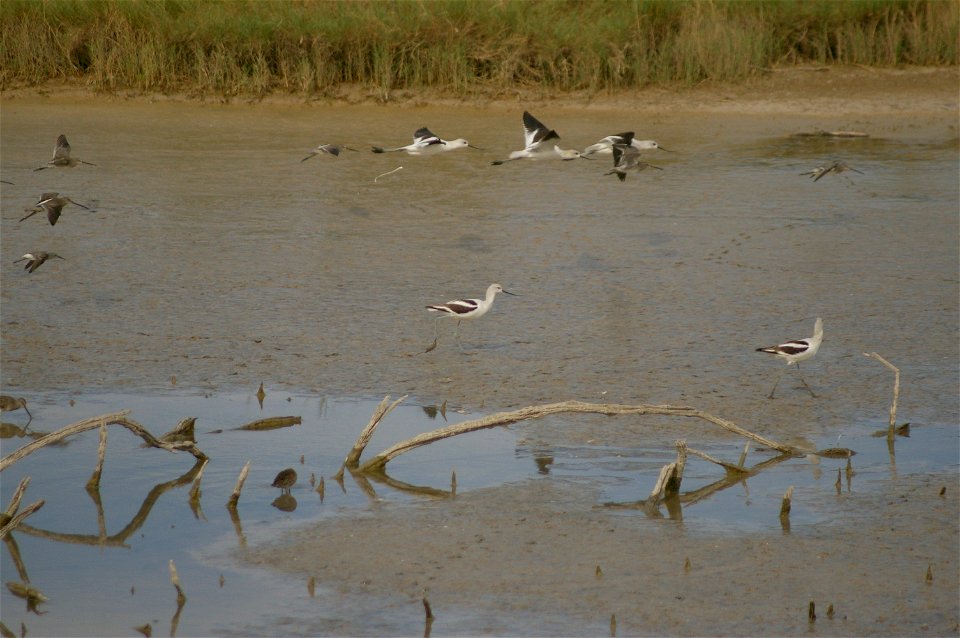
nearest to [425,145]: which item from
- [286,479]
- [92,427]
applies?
[286,479]

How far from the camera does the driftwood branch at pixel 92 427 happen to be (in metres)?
5.60

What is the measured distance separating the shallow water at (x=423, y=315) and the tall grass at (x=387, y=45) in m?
1.52

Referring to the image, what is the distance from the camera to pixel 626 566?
535cm

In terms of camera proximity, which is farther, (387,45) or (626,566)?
(387,45)

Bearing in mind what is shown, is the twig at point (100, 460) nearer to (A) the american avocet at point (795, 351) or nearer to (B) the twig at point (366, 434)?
(B) the twig at point (366, 434)

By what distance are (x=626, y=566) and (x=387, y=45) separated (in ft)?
41.6

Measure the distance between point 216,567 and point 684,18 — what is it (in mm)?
13944

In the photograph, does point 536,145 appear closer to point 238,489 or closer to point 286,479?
point 286,479

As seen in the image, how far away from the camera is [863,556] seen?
5.44m

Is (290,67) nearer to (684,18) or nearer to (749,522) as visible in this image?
(684,18)

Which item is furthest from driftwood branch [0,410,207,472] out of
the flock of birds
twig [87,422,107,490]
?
the flock of birds

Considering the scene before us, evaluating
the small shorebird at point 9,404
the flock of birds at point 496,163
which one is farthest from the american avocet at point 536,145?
the small shorebird at point 9,404

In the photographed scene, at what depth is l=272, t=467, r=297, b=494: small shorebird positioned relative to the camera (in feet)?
20.1

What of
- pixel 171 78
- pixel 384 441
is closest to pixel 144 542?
pixel 384 441
